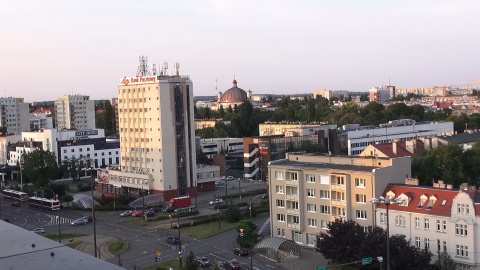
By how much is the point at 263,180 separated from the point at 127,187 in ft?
62.7

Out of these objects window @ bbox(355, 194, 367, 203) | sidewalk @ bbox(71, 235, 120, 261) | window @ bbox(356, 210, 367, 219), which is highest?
window @ bbox(355, 194, 367, 203)

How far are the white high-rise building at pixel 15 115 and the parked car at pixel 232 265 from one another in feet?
369

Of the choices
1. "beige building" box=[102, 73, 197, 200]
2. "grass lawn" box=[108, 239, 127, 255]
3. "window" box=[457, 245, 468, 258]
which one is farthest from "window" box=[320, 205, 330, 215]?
"beige building" box=[102, 73, 197, 200]

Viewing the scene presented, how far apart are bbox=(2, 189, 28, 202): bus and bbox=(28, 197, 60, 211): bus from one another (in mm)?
2777

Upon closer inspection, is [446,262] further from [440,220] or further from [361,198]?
[361,198]

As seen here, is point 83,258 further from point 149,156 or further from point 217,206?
point 149,156

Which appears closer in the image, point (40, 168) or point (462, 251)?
point (462, 251)

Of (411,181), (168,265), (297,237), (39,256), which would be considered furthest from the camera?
(297,237)

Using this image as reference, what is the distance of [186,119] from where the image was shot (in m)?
66.5

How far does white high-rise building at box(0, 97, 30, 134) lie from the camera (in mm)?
137712

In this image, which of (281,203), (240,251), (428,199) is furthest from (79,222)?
(428,199)

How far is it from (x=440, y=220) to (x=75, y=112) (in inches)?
4637

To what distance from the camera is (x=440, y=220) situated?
33.6m

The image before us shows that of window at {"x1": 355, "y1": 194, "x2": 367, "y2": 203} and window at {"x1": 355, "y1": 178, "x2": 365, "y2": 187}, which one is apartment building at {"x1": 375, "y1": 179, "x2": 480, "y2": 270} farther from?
window at {"x1": 355, "y1": 178, "x2": 365, "y2": 187}
